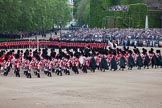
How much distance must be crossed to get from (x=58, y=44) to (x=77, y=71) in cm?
2492

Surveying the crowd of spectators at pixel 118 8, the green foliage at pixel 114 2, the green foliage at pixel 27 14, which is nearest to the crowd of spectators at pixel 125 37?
the green foliage at pixel 27 14

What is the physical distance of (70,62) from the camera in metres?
31.3

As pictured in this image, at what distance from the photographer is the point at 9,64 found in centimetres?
3036

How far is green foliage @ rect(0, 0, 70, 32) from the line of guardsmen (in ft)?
110

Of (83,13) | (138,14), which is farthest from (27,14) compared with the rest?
(83,13)

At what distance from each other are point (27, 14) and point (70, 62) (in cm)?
4552

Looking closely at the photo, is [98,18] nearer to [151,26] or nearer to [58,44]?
[151,26]

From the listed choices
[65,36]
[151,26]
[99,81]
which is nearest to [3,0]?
[65,36]

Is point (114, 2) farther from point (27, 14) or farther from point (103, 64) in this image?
point (103, 64)

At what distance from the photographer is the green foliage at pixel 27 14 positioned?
2685 inches

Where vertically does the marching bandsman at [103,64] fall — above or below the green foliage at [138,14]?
below

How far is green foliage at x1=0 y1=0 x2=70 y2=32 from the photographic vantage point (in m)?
68.2

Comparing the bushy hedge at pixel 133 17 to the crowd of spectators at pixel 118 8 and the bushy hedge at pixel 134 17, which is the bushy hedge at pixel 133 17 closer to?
the bushy hedge at pixel 134 17

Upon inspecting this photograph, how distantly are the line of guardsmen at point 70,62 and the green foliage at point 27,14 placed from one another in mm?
33663
